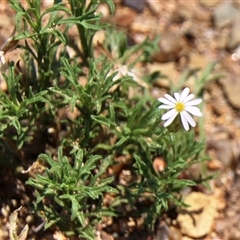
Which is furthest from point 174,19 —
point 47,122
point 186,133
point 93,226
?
point 93,226

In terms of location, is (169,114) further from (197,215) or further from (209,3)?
(209,3)

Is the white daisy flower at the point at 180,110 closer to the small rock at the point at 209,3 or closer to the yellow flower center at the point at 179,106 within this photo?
the yellow flower center at the point at 179,106

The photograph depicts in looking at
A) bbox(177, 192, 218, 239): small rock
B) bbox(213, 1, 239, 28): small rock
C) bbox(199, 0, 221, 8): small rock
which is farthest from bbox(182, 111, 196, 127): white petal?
bbox(199, 0, 221, 8): small rock

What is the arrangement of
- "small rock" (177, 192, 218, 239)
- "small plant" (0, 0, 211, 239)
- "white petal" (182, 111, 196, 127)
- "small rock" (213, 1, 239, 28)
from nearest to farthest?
"white petal" (182, 111, 196, 127)
"small plant" (0, 0, 211, 239)
"small rock" (177, 192, 218, 239)
"small rock" (213, 1, 239, 28)

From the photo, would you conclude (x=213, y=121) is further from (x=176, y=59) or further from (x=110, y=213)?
(x=110, y=213)

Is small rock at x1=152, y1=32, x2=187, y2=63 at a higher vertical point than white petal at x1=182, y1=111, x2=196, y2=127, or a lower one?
lower

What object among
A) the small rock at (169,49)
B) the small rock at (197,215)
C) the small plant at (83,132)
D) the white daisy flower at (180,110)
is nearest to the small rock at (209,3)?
the small rock at (169,49)

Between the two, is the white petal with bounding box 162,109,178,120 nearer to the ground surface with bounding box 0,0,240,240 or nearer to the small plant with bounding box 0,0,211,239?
the small plant with bounding box 0,0,211,239
